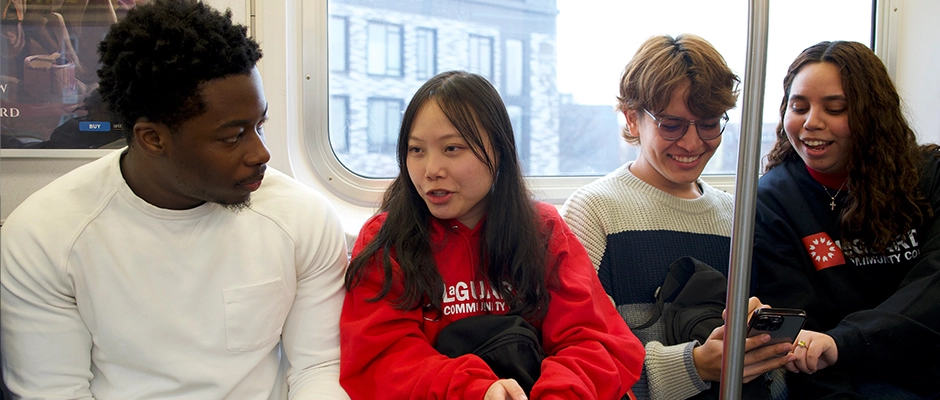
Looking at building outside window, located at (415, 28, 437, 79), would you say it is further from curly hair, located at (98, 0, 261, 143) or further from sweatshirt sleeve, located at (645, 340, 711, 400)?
sweatshirt sleeve, located at (645, 340, 711, 400)

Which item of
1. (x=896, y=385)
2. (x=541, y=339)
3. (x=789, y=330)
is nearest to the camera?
(x=789, y=330)

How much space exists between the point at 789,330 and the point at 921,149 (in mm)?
887

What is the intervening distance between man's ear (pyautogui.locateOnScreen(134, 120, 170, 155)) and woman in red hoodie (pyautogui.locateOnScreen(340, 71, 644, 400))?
41cm

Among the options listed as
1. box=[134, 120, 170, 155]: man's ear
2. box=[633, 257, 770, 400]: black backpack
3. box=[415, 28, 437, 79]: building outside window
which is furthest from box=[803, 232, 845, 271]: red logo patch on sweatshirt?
box=[134, 120, 170, 155]: man's ear

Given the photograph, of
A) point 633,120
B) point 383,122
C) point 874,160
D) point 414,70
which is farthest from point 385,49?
point 874,160

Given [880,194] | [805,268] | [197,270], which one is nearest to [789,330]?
[805,268]

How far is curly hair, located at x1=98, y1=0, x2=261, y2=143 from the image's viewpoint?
1.05m

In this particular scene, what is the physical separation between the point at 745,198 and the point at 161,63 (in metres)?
0.94

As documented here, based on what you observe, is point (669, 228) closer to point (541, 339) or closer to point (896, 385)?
point (541, 339)

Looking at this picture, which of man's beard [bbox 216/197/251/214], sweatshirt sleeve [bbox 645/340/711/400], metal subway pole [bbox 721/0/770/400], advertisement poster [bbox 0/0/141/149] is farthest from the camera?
advertisement poster [bbox 0/0/141/149]

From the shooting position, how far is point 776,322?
3.68ft

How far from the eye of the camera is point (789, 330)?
1167mm

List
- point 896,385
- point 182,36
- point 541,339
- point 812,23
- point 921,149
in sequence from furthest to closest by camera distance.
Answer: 1. point 812,23
2. point 921,149
3. point 896,385
4. point 541,339
5. point 182,36

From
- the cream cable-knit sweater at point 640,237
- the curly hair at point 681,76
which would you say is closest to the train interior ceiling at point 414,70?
the curly hair at point 681,76
